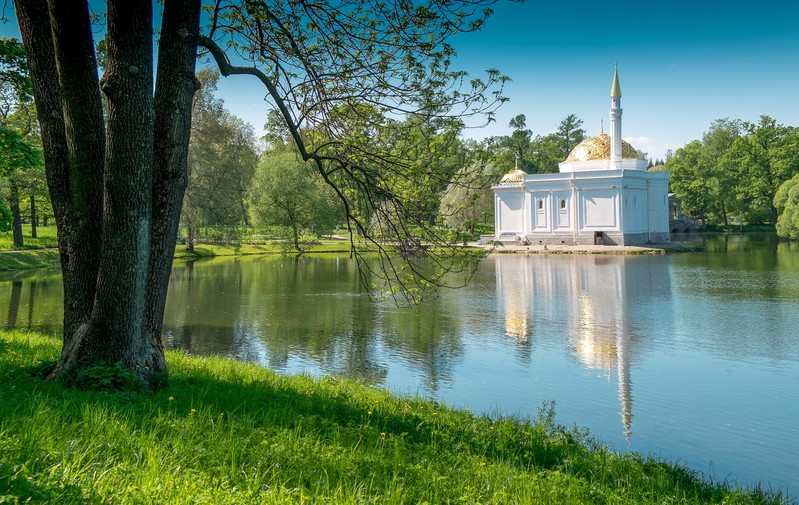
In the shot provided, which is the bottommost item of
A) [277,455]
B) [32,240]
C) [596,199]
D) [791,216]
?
[277,455]

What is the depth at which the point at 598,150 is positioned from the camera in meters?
54.3

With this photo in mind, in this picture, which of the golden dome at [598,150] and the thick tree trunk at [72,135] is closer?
the thick tree trunk at [72,135]

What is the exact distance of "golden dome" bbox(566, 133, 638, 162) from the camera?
5394 cm

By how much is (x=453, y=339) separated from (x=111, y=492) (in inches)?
481

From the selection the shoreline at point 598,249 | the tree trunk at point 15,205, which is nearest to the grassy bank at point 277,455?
the tree trunk at point 15,205

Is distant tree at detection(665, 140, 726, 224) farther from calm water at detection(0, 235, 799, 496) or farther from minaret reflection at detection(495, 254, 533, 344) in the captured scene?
calm water at detection(0, 235, 799, 496)

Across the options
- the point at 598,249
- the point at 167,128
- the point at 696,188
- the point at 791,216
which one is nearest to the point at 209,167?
the point at 598,249

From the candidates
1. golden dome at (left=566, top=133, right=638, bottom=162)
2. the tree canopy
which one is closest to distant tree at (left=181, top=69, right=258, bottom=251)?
golden dome at (left=566, top=133, right=638, bottom=162)

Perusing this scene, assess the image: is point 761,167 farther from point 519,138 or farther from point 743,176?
point 519,138

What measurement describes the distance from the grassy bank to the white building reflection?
3.03m

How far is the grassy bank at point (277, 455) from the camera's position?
3.78m

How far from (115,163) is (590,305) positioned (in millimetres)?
17540

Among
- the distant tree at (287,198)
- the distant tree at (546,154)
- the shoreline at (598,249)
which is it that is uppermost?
the distant tree at (546,154)

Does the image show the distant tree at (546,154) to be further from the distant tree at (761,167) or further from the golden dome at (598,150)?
the golden dome at (598,150)
